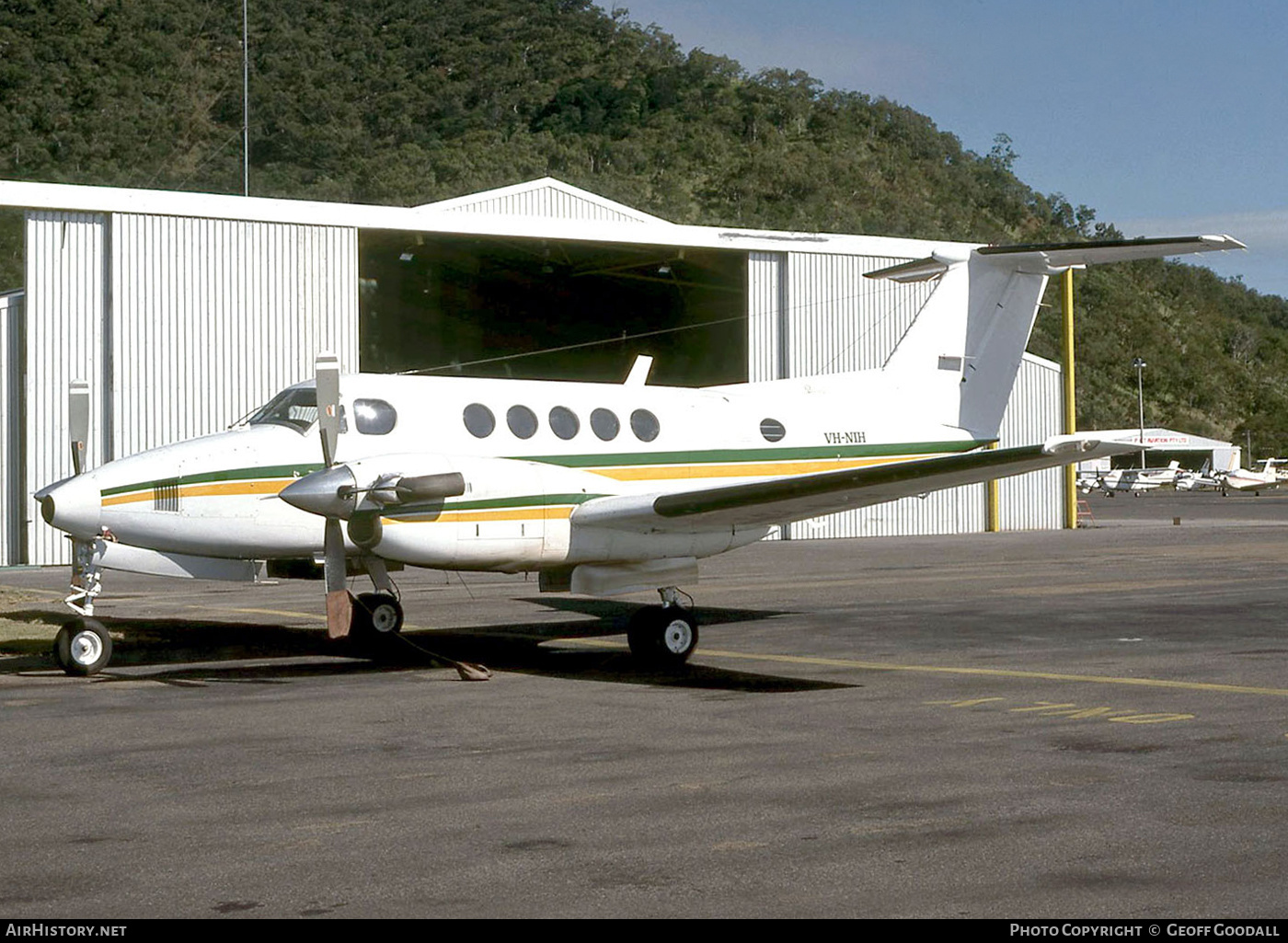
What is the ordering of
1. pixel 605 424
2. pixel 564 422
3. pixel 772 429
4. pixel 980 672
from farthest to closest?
pixel 772 429
pixel 605 424
pixel 564 422
pixel 980 672

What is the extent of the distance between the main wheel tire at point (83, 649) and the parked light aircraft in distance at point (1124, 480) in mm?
84898

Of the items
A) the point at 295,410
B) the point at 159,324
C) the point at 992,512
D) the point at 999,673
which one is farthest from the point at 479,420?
the point at 992,512

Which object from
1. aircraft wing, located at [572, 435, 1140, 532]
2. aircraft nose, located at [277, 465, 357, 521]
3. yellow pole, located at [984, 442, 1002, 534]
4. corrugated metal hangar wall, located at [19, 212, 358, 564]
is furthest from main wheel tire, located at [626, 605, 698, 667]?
yellow pole, located at [984, 442, 1002, 534]

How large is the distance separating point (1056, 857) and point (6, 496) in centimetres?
2990

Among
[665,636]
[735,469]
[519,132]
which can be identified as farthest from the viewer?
[519,132]

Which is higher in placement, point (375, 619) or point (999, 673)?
point (375, 619)

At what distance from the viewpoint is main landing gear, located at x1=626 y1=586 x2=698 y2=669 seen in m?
14.4

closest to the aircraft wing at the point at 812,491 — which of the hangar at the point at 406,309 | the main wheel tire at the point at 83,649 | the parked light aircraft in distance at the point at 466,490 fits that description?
the parked light aircraft in distance at the point at 466,490

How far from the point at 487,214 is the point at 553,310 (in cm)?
826

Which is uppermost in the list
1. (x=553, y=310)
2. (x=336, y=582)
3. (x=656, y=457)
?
(x=553, y=310)

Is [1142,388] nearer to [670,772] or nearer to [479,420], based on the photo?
[479,420]

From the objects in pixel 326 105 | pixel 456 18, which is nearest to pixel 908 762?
pixel 326 105

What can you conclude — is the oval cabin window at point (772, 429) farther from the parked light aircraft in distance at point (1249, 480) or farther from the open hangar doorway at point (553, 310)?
the parked light aircraft in distance at point (1249, 480)

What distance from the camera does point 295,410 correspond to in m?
14.3
